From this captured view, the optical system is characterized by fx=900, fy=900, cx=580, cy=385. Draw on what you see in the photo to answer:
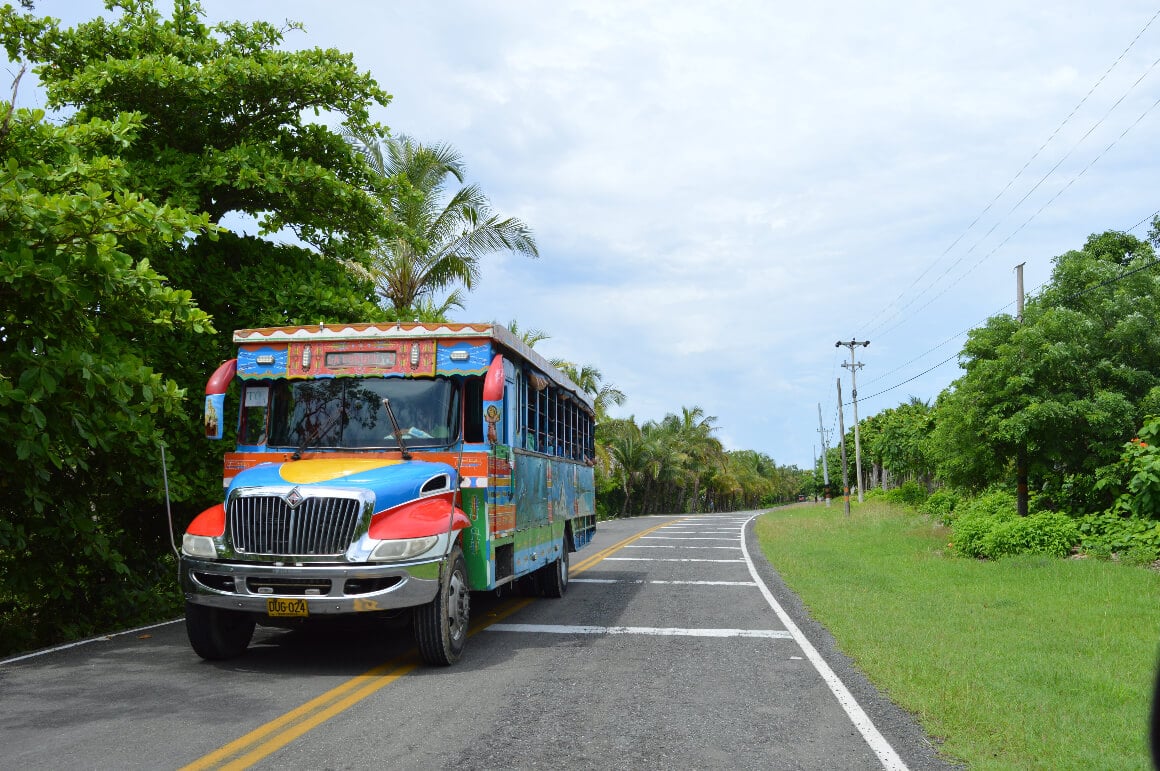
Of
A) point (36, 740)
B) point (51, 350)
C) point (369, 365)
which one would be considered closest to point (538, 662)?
point (369, 365)

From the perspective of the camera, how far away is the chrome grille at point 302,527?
739cm

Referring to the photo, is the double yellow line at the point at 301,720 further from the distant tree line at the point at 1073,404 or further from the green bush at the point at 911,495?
the green bush at the point at 911,495

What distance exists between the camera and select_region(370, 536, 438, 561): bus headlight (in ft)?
24.1

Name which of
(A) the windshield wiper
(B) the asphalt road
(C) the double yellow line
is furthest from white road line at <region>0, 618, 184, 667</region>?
(A) the windshield wiper

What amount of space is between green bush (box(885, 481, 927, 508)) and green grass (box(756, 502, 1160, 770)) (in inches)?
1039

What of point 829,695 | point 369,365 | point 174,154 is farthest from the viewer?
point 174,154

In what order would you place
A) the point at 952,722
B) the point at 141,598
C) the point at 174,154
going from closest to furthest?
1. the point at 952,722
2. the point at 141,598
3. the point at 174,154

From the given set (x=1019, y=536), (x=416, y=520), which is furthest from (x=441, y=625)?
(x=1019, y=536)

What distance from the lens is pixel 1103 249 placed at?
37.4m

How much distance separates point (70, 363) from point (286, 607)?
3.02 meters

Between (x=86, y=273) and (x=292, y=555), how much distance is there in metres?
3.26

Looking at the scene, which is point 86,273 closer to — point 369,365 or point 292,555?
point 369,365

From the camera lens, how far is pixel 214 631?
7.91m

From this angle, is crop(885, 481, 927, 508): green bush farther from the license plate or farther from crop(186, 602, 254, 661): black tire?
the license plate
